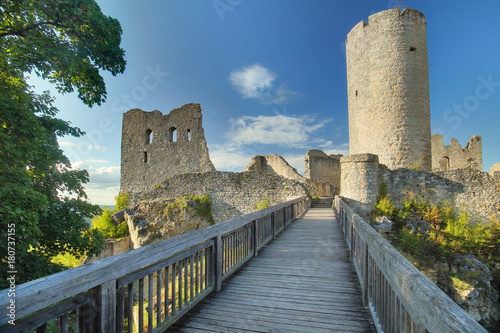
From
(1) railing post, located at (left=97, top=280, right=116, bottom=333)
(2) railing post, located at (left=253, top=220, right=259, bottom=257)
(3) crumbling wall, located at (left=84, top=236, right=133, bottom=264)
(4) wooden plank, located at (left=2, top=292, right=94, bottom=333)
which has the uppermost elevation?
(4) wooden plank, located at (left=2, top=292, right=94, bottom=333)

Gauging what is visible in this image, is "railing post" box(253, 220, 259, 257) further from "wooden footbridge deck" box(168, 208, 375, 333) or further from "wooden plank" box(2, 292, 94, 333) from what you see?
"wooden plank" box(2, 292, 94, 333)

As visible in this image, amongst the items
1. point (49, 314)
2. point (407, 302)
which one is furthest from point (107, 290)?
point (407, 302)

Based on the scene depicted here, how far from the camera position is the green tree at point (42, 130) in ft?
15.0

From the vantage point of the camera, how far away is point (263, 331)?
260 cm

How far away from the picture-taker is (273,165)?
978 inches

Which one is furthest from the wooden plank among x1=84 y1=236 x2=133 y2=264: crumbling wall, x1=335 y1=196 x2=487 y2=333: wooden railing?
x1=84 y1=236 x2=133 y2=264: crumbling wall

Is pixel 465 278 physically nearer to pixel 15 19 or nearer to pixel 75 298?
pixel 75 298

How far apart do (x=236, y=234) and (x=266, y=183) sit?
35.7 feet

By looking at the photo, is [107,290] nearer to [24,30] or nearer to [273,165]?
[24,30]

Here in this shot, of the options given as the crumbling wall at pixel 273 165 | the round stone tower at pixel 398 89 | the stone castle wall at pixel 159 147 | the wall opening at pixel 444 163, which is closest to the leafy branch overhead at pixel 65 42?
the stone castle wall at pixel 159 147

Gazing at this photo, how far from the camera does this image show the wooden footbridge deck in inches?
107

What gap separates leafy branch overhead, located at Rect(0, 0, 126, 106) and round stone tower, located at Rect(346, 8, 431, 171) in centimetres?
1536

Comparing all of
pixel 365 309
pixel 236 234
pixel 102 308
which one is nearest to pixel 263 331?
pixel 365 309

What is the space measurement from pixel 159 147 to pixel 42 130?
1800cm
